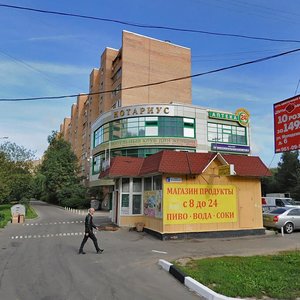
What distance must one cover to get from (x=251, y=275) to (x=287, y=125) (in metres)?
4.22

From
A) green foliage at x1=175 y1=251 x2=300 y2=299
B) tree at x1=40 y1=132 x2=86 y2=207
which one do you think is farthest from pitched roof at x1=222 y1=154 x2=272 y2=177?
tree at x1=40 y1=132 x2=86 y2=207

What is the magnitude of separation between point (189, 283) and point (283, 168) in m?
65.1

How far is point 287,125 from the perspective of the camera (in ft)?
31.0

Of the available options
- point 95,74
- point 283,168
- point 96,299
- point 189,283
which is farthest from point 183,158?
point 95,74

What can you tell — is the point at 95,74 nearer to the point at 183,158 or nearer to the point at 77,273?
the point at 183,158

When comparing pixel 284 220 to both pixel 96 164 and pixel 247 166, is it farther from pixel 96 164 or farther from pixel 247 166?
pixel 96 164

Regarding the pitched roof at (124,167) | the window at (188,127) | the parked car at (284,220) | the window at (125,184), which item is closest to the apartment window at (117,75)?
the window at (188,127)

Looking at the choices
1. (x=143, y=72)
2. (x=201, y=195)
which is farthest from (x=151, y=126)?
(x=201, y=195)

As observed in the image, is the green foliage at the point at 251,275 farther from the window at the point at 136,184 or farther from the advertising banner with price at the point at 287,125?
the window at the point at 136,184

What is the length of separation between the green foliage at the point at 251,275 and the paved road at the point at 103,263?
29.4 inches

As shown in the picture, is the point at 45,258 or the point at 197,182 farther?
the point at 197,182

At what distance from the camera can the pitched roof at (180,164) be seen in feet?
56.3

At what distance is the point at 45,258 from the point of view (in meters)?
11.5

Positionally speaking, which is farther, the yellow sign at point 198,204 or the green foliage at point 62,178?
the green foliage at point 62,178
